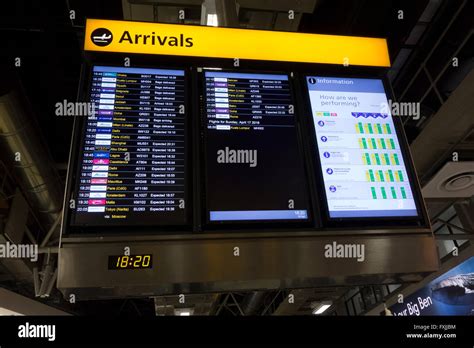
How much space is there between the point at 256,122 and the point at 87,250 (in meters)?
1.28

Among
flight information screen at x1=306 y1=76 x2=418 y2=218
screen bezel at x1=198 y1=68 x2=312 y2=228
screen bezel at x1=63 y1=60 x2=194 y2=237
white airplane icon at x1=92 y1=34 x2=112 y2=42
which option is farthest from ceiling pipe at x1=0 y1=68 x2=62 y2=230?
flight information screen at x1=306 y1=76 x2=418 y2=218

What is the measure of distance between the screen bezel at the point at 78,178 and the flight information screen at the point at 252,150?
0.38 ft

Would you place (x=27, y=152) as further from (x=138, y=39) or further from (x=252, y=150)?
(x=252, y=150)

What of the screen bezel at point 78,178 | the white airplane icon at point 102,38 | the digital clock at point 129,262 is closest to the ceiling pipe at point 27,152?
the white airplane icon at point 102,38

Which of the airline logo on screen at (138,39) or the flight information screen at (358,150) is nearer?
the flight information screen at (358,150)

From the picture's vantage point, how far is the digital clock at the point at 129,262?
2246mm

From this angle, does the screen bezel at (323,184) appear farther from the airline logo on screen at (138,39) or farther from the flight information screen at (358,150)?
the airline logo on screen at (138,39)

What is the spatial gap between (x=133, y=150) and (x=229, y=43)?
3.53 ft

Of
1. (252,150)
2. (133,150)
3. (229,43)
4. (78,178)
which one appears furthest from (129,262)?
(229,43)

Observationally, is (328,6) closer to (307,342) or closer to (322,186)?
(322,186)

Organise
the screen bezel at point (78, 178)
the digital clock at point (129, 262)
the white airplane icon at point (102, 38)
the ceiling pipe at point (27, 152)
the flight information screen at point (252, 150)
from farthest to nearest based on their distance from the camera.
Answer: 1. the ceiling pipe at point (27, 152)
2. the white airplane icon at point (102, 38)
3. the flight information screen at point (252, 150)
4. the screen bezel at point (78, 178)
5. the digital clock at point (129, 262)

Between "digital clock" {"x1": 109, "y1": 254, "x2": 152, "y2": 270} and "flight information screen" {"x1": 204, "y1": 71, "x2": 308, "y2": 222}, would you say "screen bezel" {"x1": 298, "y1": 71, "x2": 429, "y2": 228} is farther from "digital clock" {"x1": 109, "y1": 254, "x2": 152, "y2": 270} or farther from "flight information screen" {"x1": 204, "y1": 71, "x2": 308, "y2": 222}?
"digital clock" {"x1": 109, "y1": 254, "x2": 152, "y2": 270}

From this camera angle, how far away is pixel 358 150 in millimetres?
2773

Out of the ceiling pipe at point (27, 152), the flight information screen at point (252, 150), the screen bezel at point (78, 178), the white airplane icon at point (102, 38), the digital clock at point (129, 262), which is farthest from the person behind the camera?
the ceiling pipe at point (27, 152)
